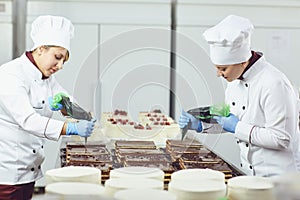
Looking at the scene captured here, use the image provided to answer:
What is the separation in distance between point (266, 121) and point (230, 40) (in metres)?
0.36

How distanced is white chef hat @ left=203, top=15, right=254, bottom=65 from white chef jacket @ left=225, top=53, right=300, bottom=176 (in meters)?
0.09

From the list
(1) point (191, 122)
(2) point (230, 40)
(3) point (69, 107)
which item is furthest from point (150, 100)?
(2) point (230, 40)

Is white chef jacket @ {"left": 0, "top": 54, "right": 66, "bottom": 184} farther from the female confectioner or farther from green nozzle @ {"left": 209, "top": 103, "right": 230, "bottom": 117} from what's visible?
green nozzle @ {"left": 209, "top": 103, "right": 230, "bottom": 117}

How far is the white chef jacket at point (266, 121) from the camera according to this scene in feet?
6.89

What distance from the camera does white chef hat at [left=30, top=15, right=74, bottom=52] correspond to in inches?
90.4

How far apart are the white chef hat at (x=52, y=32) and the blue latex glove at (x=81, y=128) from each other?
1.15ft

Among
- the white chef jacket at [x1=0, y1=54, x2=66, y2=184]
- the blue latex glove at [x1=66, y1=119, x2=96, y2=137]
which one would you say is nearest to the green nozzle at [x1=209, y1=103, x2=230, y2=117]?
the blue latex glove at [x1=66, y1=119, x2=96, y2=137]

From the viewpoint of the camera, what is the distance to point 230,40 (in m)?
2.16

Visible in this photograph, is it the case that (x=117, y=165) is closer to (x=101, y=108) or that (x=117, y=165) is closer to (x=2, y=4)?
(x=101, y=108)

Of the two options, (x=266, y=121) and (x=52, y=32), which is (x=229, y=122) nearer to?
(x=266, y=121)

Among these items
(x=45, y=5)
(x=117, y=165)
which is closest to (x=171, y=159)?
(x=117, y=165)

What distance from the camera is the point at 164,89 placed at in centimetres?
381

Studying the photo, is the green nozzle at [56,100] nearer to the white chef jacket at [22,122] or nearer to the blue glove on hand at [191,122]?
the white chef jacket at [22,122]

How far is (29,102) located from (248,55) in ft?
3.14
